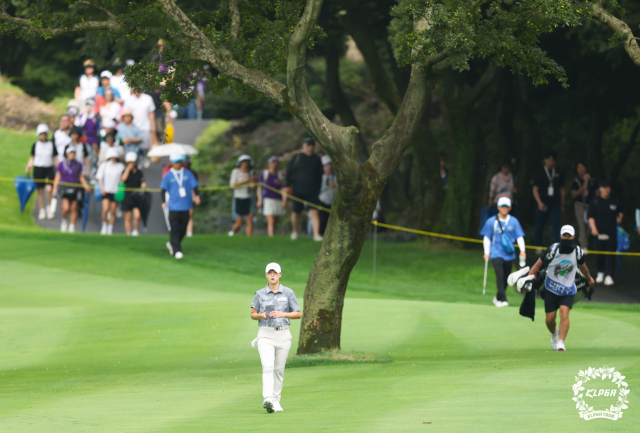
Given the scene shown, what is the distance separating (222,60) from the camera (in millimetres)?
11180

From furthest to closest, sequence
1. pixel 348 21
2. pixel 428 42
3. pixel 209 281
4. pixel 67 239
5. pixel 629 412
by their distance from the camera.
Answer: pixel 67 239 → pixel 348 21 → pixel 209 281 → pixel 428 42 → pixel 629 412

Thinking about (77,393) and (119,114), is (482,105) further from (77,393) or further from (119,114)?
(77,393)

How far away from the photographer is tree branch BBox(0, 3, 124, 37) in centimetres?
1120

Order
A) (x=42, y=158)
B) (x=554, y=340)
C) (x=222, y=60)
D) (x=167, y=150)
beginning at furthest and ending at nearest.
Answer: (x=167, y=150) → (x=42, y=158) → (x=554, y=340) → (x=222, y=60)

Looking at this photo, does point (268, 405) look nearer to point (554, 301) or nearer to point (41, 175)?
point (554, 301)

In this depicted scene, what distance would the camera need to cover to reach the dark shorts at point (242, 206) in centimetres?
2462

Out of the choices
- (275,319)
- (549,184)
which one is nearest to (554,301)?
(275,319)

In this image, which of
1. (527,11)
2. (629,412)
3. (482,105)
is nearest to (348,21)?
(482,105)

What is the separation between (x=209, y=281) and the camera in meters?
19.9

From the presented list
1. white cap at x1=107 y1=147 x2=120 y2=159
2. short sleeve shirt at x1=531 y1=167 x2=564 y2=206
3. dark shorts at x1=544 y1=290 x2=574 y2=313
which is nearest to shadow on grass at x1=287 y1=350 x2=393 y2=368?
dark shorts at x1=544 y1=290 x2=574 y2=313

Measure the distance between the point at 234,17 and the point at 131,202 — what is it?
1263 centimetres

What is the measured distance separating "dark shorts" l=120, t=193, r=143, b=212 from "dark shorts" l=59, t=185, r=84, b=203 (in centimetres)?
119

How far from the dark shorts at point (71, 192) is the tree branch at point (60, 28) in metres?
12.4

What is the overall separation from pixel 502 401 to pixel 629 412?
1.17 meters
